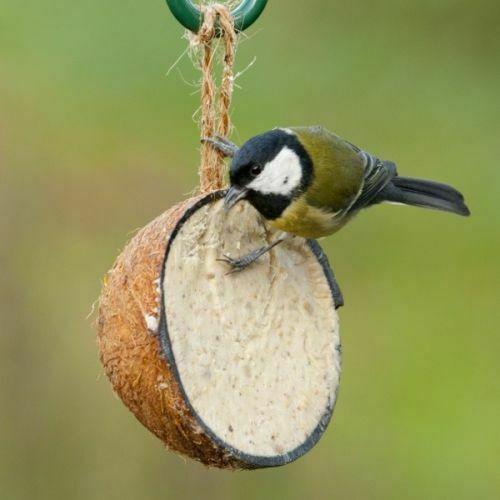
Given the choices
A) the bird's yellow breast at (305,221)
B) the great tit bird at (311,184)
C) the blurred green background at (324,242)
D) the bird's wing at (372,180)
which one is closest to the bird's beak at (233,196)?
the great tit bird at (311,184)

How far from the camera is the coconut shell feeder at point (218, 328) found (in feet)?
8.22

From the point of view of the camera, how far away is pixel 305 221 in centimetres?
301

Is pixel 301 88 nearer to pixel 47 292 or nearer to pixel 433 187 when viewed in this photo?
pixel 47 292

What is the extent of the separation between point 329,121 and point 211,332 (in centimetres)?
313

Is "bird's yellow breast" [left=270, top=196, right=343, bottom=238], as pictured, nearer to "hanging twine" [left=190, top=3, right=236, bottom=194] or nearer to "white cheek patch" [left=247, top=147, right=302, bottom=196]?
"white cheek patch" [left=247, top=147, right=302, bottom=196]

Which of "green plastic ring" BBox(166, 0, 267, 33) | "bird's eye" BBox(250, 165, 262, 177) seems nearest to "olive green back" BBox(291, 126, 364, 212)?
"bird's eye" BBox(250, 165, 262, 177)

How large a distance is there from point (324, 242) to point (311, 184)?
1.75 metres

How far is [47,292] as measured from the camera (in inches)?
168

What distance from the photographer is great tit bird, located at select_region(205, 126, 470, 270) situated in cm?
272

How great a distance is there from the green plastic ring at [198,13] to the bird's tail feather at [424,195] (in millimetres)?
880

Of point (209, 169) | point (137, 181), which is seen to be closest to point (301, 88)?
point (137, 181)

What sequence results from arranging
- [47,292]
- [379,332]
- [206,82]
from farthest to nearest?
1. [379,332]
2. [47,292]
3. [206,82]

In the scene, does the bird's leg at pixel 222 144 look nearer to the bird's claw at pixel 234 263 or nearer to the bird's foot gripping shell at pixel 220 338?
the bird's foot gripping shell at pixel 220 338

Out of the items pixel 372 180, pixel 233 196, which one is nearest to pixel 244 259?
pixel 233 196
